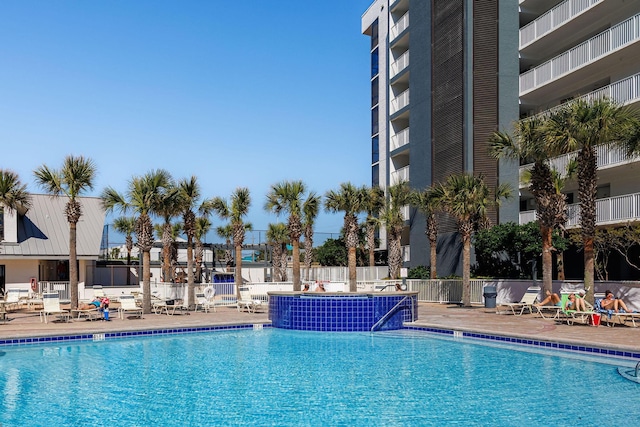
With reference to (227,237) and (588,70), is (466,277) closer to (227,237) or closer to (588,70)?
(588,70)

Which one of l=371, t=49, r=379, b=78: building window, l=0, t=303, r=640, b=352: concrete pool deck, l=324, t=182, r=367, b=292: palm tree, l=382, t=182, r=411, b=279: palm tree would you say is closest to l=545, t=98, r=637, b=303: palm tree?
l=0, t=303, r=640, b=352: concrete pool deck

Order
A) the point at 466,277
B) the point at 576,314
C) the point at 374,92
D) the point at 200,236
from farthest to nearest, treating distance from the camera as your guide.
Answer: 1. the point at 374,92
2. the point at 200,236
3. the point at 466,277
4. the point at 576,314

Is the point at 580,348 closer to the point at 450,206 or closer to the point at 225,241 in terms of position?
the point at 450,206

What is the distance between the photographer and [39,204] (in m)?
31.6

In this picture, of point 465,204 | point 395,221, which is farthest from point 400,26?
point 465,204

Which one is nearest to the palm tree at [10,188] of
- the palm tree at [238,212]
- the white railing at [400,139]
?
the palm tree at [238,212]

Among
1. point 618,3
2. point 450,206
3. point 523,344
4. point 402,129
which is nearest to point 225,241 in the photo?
point 402,129

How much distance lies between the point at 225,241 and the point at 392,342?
33.7m

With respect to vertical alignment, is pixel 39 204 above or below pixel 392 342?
above

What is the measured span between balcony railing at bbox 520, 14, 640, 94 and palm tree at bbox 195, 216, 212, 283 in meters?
21.9

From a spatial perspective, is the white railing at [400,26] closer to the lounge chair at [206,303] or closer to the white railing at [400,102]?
the white railing at [400,102]

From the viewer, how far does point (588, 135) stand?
18516 millimetres

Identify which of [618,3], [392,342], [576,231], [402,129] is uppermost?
[618,3]

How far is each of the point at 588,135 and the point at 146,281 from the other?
50.8 feet
